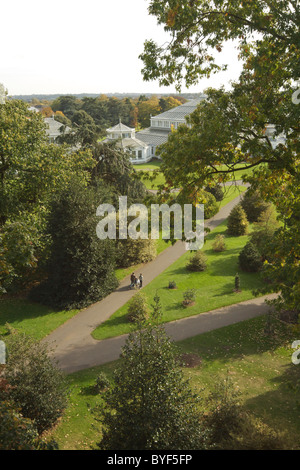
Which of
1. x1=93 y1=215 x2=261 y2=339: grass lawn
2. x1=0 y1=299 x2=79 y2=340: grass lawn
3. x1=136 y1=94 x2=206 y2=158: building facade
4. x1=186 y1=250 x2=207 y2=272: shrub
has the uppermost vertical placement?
x1=136 y1=94 x2=206 y2=158: building facade

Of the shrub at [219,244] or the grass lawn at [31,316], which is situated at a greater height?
the shrub at [219,244]

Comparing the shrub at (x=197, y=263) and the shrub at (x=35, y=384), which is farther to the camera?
the shrub at (x=197, y=263)

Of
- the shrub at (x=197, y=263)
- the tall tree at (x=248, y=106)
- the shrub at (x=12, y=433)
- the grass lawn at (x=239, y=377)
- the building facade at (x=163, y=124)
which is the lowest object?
the grass lawn at (x=239, y=377)

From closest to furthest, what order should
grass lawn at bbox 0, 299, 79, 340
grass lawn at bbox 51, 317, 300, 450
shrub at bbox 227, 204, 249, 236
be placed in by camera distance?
grass lawn at bbox 51, 317, 300, 450
grass lawn at bbox 0, 299, 79, 340
shrub at bbox 227, 204, 249, 236

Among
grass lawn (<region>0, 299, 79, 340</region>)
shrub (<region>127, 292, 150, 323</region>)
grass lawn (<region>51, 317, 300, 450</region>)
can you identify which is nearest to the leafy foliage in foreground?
grass lawn (<region>51, 317, 300, 450</region>)

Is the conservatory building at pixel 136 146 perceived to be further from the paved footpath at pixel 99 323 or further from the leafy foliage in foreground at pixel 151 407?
the leafy foliage in foreground at pixel 151 407

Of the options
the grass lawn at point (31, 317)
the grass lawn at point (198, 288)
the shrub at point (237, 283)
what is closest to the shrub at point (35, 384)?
the grass lawn at point (198, 288)

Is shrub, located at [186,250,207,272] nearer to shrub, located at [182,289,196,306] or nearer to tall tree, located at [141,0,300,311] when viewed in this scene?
shrub, located at [182,289,196,306]

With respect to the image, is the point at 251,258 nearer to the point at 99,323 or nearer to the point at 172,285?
the point at 172,285
